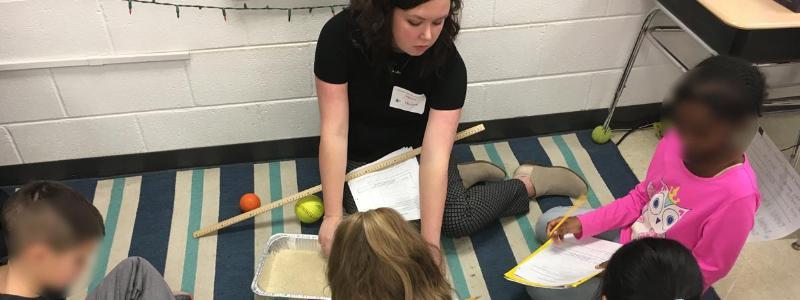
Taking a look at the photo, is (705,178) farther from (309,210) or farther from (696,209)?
(309,210)

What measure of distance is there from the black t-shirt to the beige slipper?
0.31 m

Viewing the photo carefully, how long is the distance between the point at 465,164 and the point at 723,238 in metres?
0.92

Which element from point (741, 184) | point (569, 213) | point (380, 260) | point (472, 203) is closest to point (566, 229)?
point (569, 213)

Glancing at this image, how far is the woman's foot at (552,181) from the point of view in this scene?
2.06 m

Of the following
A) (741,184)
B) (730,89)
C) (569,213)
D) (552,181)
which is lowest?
(552,181)

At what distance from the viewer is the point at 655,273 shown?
1031 mm

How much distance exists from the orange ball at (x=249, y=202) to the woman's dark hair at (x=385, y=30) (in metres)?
0.69

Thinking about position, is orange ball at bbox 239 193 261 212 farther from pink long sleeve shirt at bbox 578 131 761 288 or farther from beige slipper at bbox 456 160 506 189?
pink long sleeve shirt at bbox 578 131 761 288

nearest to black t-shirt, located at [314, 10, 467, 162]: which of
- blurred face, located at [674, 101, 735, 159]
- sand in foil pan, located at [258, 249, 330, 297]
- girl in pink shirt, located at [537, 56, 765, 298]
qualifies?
sand in foil pan, located at [258, 249, 330, 297]

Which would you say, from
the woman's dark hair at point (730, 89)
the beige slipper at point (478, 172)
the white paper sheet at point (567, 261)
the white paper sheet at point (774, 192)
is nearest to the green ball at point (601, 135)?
the beige slipper at point (478, 172)

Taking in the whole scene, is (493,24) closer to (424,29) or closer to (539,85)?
(539,85)

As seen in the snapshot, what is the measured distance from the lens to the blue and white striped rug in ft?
6.03

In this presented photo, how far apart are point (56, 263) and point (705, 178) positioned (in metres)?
1.26

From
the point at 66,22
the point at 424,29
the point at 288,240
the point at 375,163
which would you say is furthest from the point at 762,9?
the point at 66,22
